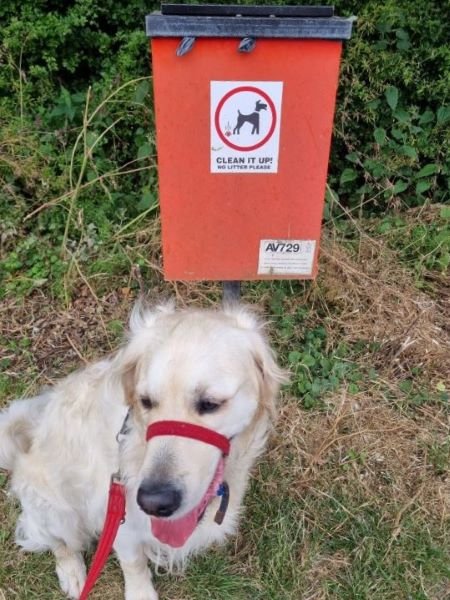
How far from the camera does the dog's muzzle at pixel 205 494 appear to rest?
5.89 feet

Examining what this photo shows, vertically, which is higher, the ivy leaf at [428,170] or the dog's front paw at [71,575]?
the ivy leaf at [428,170]

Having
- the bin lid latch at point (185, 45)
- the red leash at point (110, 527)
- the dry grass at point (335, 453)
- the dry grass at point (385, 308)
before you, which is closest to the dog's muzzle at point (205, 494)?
the red leash at point (110, 527)

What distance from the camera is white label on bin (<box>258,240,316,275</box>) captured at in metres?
2.55

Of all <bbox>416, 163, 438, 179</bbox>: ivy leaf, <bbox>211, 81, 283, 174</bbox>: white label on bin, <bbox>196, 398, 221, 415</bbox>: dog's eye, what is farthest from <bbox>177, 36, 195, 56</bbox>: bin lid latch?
<bbox>416, 163, 438, 179</bbox>: ivy leaf

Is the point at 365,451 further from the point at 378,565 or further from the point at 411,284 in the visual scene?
the point at 411,284

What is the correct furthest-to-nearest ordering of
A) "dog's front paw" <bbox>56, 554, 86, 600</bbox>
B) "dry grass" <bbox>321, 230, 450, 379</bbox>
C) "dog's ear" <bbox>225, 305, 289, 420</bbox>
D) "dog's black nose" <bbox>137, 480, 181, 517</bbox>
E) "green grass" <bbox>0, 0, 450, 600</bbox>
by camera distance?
"dry grass" <bbox>321, 230, 450, 379</bbox>, "green grass" <bbox>0, 0, 450, 600</bbox>, "dog's front paw" <bbox>56, 554, 86, 600</bbox>, "dog's ear" <bbox>225, 305, 289, 420</bbox>, "dog's black nose" <bbox>137, 480, 181, 517</bbox>

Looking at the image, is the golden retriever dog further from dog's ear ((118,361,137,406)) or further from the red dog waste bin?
the red dog waste bin

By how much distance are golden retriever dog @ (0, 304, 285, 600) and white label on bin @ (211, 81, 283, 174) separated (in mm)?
595

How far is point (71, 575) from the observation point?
8.36 feet

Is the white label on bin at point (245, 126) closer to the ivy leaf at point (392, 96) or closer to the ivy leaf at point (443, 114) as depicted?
the ivy leaf at point (392, 96)

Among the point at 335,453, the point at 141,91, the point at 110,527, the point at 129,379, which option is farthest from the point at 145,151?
the point at 110,527

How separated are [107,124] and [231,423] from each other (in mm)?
2556

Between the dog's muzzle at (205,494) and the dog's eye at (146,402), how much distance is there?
0.09 metres

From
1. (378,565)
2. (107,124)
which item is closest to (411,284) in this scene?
(378,565)
